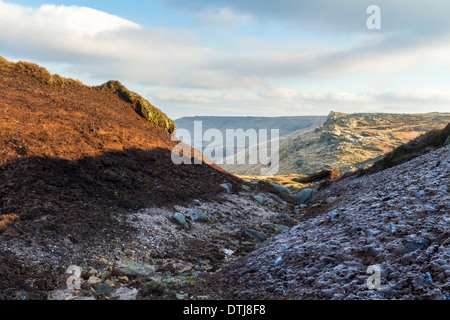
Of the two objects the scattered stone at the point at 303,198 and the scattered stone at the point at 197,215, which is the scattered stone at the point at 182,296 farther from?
the scattered stone at the point at 303,198

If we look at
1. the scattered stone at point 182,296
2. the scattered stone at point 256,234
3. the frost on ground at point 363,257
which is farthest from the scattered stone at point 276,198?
the scattered stone at point 182,296

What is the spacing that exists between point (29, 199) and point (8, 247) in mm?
2391

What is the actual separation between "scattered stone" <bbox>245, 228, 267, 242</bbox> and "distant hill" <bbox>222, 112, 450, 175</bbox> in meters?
65.7

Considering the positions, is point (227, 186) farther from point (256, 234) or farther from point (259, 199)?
point (256, 234)

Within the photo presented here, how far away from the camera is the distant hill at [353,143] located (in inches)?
3401

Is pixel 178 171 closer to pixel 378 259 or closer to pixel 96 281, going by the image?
pixel 96 281

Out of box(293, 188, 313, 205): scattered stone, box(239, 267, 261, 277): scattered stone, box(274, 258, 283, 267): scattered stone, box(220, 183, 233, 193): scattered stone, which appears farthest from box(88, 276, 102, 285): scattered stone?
box(293, 188, 313, 205): scattered stone

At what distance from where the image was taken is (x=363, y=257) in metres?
5.95

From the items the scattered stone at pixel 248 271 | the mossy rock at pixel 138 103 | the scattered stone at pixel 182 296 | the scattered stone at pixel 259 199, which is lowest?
the scattered stone at pixel 182 296

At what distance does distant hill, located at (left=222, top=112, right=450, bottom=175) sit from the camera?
8638 centimetres

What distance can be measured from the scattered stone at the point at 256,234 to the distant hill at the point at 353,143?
216 ft

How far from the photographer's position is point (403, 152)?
22812mm

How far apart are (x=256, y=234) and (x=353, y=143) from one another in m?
101

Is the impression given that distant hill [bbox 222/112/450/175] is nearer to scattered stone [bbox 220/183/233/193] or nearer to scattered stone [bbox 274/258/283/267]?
scattered stone [bbox 220/183/233/193]
